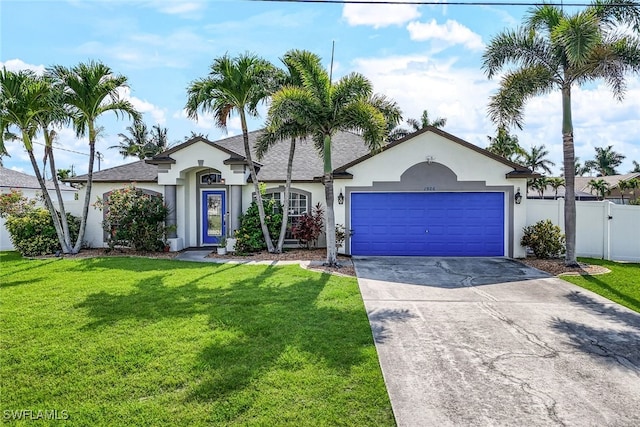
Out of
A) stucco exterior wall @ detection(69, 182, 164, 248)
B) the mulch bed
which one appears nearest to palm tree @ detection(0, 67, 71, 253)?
stucco exterior wall @ detection(69, 182, 164, 248)

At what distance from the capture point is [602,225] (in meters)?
13.4

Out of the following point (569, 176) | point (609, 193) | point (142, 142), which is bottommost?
point (569, 176)

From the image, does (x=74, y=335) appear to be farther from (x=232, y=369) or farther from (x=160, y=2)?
(x=160, y=2)

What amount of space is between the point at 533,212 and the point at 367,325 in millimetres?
10445

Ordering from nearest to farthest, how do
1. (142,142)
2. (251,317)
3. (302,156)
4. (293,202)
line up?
(251,317) → (293,202) → (302,156) → (142,142)

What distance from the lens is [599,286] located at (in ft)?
31.0

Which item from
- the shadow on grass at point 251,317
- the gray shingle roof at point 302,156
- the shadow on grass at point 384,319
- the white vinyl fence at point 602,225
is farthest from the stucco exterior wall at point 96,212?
the white vinyl fence at point 602,225

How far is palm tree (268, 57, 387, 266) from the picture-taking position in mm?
10812

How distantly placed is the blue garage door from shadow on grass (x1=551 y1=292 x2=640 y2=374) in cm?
600

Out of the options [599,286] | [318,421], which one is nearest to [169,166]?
[318,421]

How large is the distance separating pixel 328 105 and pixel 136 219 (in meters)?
8.31

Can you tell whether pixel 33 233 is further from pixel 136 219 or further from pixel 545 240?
pixel 545 240

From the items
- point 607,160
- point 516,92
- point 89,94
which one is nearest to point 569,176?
point 516,92

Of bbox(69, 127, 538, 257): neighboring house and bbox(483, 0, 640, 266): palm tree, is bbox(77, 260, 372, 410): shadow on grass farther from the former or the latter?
bbox(483, 0, 640, 266): palm tree
